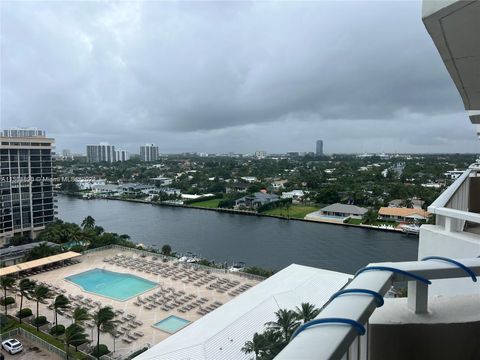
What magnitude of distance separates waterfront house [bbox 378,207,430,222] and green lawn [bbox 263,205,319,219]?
303 centimetres

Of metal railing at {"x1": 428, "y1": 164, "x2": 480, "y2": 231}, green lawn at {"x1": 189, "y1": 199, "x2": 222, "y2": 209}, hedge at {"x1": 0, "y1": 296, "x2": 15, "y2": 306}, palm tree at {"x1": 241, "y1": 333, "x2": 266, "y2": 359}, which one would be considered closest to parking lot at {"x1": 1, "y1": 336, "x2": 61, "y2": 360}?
hedge at {"x1": 0, "y1": 296, "x2": 15, "y2": 306}

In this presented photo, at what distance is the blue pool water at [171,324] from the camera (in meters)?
5.60

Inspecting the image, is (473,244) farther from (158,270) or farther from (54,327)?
(158,270)

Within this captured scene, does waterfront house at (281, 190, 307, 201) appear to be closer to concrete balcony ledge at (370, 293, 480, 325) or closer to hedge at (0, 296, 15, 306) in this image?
hedge at (0, 296, 15, 306)

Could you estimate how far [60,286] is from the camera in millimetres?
7422

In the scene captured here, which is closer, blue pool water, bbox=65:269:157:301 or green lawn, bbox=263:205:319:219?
blue pool water, bbox=65:269:157:301

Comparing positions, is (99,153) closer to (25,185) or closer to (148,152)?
(148,152)

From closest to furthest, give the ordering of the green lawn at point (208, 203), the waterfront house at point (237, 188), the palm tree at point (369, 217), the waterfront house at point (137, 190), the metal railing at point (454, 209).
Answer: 1. the metal railing at point (454, 209)
2. the palm tree at point (369, 217)
3. the green lawn at point (208, 203)
4. the waterfront house at point (237, 188)
5. the waterfront house at point (137, 190)

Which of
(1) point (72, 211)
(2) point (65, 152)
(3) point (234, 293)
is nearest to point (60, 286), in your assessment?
(3) point (234, 293)

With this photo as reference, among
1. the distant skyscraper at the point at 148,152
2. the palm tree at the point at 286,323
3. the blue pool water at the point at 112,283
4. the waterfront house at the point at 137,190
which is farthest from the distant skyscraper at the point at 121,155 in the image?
the palm tree at the point at 286,323

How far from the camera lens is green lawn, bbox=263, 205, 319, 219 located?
14.9 m

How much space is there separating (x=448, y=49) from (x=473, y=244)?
1.63 feet

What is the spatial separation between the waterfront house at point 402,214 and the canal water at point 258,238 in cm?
182

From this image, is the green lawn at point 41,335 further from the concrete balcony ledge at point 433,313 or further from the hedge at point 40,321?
the concrete balcony ledge at point 433,313
